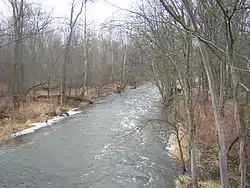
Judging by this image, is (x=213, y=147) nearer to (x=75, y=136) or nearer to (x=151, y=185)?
(x=151, y=185)

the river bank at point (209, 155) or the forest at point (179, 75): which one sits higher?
the forest at point (179, 75)

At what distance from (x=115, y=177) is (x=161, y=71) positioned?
1217 cm

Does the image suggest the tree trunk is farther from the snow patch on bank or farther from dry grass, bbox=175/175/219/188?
the snow patch on bank

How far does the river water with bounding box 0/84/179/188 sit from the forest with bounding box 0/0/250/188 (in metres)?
1.12

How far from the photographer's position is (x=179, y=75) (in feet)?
24.6

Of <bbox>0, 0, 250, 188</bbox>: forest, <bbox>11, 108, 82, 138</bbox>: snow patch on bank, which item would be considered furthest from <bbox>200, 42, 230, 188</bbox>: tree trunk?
<bbox>11, 108, 82, 138</bbox>: snow patch on bank

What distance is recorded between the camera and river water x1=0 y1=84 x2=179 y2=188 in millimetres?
8719

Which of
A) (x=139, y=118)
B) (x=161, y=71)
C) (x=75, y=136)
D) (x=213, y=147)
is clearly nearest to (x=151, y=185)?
(x=213, y=147)

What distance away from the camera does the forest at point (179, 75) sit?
15.2 ft

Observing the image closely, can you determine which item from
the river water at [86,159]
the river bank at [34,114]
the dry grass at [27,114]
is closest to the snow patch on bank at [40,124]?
the river bank at [34,114]

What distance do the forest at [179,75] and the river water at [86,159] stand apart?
1.12m

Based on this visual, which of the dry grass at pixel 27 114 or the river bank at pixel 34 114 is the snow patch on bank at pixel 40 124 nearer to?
the river bank at pixel 34 114

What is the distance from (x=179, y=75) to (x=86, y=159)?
5.10 m

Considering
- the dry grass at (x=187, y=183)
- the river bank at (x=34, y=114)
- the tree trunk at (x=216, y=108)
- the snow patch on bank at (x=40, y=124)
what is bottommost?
the dry grass at (x=187, y=183)
